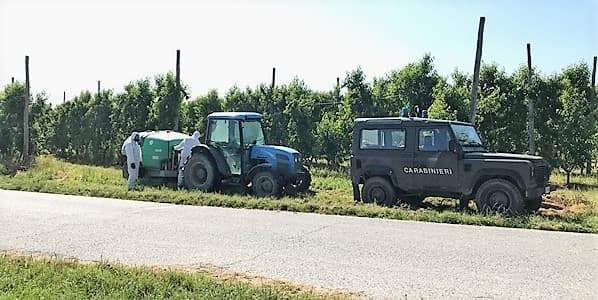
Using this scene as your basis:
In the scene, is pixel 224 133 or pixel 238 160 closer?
pixel 238 160

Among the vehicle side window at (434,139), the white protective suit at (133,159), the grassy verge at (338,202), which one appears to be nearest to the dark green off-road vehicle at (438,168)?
the vehicle side window at (434,139)

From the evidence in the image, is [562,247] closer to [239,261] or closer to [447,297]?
[447,297]

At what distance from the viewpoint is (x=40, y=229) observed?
33.9 feet

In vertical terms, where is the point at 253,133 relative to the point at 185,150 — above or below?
above

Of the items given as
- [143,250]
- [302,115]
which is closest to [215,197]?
[143,250]

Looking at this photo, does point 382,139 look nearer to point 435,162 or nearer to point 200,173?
point 435,162

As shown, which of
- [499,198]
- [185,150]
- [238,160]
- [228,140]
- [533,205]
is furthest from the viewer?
[185,150]

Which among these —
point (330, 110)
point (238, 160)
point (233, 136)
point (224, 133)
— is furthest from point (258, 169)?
point (330, 110)

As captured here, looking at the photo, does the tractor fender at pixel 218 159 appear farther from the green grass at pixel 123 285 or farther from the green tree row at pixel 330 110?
the green grass at pixel 123 285

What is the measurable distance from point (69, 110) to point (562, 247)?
2919 cm

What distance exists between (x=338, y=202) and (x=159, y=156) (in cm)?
660

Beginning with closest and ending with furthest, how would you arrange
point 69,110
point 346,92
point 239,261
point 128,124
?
point 239,261 → point 346,92 → point 128,124 → point 69,110

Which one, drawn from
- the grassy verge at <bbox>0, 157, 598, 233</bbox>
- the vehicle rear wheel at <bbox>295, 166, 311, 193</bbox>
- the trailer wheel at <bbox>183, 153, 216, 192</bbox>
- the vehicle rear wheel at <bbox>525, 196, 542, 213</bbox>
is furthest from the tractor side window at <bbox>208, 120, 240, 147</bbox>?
the vehicle rear wheel at <bbox>525, 196, 542, 213</bbox>

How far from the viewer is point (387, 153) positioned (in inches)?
523
